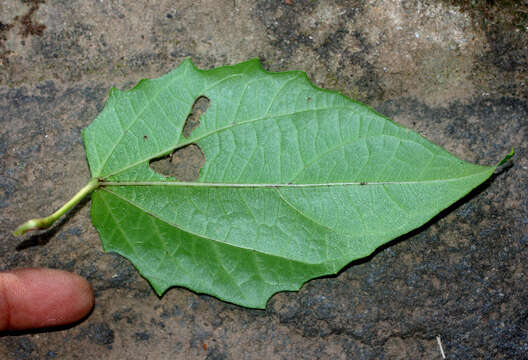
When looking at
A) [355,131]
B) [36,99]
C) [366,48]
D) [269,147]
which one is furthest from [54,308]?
[366,48]

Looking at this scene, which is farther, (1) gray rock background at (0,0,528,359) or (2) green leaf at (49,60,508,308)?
(1) gray rock background at (0,0,528,359)

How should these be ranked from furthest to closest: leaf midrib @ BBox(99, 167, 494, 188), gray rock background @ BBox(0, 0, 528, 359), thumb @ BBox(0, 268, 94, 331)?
gray rock background @ BBox(0, 0, 528, 359)
thumb @ BBox(0, 268, 94, 331)
leaf midrib @ BBox(99, 167, 494, 188)

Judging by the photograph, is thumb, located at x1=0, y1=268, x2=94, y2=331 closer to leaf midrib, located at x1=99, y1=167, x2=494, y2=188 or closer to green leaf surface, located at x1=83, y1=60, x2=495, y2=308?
green leaf surface, located at x1=83, y1=60, x2=495, y2=308

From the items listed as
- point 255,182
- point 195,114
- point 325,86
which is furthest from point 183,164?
point 325,86

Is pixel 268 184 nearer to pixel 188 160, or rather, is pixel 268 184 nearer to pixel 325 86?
pixel 188 160

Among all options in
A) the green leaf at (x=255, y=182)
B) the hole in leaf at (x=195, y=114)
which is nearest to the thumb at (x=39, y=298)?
the green leaf at (x=255, y=182)

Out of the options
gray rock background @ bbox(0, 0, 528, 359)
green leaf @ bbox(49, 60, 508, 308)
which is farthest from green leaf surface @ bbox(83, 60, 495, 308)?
gray rock background @ bbox(0, 0, 528, 359)

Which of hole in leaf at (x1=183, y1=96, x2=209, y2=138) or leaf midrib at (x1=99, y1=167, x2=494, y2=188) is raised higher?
hole in leaf at (x1=183, y1=96, x2=209, y2=138)

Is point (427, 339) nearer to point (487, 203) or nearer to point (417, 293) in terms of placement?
point (417, 293)
